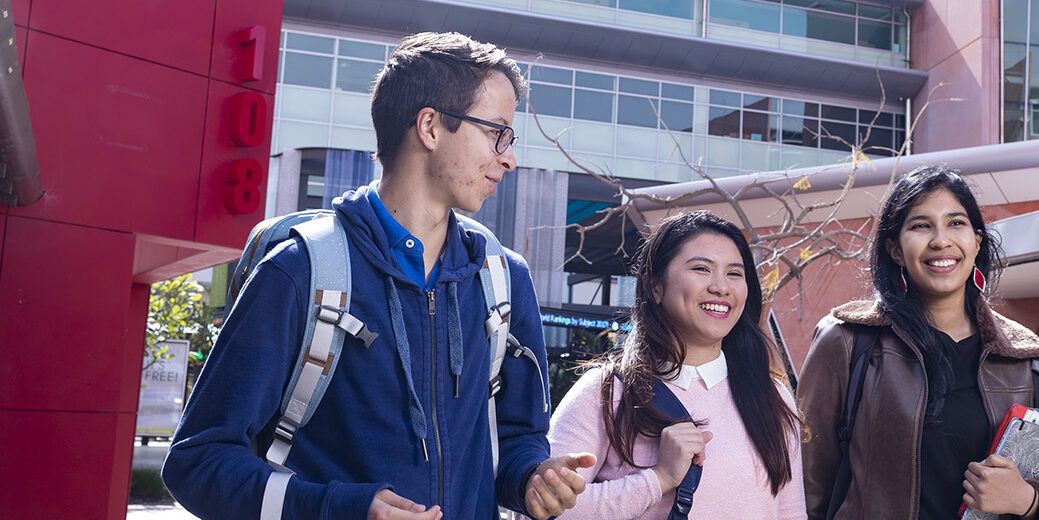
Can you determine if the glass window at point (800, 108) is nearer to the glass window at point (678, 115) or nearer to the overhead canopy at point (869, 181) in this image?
the glass window at point (678, 115)

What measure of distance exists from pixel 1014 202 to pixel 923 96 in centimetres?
2295

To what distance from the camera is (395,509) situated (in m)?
2.03

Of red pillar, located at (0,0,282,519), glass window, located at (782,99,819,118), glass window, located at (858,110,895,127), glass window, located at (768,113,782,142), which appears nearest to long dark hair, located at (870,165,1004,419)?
red pillar, located at (0,0,282,519)

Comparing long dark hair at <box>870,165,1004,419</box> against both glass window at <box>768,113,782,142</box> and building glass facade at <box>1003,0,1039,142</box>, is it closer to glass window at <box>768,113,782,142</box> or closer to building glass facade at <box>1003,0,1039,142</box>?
glass window at <box>768,113,782,142</box>

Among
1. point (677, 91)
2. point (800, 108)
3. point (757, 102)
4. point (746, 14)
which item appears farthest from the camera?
point (800, 108)

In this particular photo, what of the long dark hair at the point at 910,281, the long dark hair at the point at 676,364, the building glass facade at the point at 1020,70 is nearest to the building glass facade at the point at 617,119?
the building glass facade at the point at 1020,70

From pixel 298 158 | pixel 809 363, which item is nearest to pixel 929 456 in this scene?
pixel 809 363

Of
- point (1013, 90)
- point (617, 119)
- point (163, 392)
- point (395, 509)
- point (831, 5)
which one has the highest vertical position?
point (831, 5)

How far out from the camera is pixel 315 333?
2.24m

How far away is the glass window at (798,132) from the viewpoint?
3188cm

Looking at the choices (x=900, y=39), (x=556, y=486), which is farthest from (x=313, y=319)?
(x=900, y=39)

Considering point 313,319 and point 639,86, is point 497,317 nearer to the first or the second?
point 313,319

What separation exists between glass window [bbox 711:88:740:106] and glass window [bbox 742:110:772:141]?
447 millimetres

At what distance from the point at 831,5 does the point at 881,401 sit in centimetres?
3130
